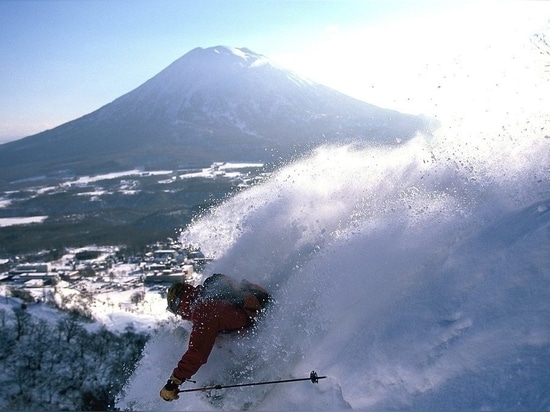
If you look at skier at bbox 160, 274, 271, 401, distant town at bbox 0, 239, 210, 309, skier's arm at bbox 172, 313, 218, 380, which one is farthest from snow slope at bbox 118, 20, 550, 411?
distant town at bbox 0, 239, 210, 309

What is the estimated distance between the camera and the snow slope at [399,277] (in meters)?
3.66

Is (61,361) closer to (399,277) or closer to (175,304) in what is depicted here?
(175,304)

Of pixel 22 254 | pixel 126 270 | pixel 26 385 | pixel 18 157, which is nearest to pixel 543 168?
pixel 26 385

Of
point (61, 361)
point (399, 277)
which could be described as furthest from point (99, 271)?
point (399, 277)

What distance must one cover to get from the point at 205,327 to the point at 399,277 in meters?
2.15

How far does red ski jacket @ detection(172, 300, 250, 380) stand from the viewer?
5.17 meters

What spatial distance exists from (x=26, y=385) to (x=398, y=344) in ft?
102

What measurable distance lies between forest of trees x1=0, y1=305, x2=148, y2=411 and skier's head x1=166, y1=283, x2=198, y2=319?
24.4 m

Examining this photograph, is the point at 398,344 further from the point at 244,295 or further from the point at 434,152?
the point at 434,152

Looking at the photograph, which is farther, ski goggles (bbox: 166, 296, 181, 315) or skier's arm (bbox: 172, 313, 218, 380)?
ski goggles (bbox: 166, 296, 181, 315)

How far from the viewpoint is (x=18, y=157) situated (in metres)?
198

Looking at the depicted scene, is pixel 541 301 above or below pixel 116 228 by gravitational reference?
above

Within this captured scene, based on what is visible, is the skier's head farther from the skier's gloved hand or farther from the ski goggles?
the skier's gloved hand

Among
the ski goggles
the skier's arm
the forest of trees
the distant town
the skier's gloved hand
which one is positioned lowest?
the distant town
